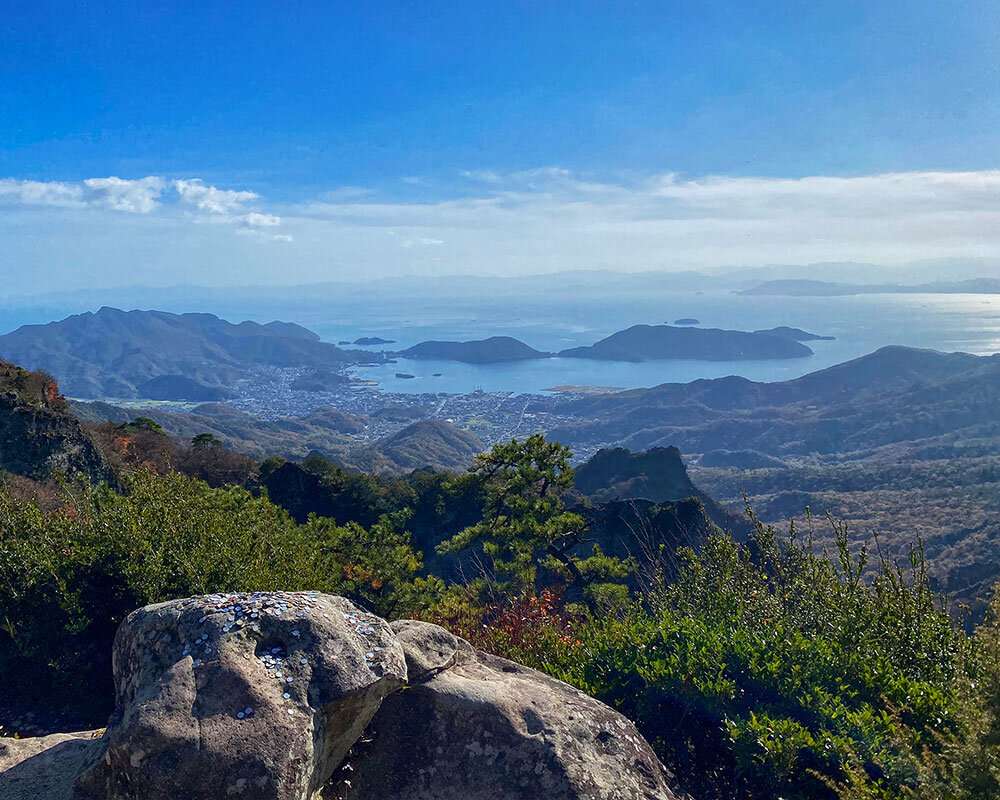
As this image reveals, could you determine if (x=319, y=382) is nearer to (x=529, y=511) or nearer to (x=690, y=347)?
(x=690, y=347)

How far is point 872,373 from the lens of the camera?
422 feet

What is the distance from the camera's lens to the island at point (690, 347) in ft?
587

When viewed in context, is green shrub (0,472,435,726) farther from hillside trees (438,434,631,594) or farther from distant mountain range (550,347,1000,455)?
distant mountain range (550,347,1000,455)

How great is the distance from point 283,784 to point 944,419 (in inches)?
4450

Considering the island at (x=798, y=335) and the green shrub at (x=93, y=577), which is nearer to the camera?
the green shrub at (x=93, y=577)

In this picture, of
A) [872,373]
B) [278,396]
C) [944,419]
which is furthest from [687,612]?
[278,396]

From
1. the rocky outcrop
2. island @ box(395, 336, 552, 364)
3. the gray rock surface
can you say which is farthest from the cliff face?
island @ box(395, 336, 552, 364)

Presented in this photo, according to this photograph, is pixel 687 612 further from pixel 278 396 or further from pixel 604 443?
pixel 278 396

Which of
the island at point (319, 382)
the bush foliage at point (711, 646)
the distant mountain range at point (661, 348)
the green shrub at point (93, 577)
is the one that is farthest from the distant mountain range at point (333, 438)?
the distant mountain range at point (661, 348)

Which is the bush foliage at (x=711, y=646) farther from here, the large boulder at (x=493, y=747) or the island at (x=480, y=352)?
the island at (x=480, y=352)

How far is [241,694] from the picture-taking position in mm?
4258

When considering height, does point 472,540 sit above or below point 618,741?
below

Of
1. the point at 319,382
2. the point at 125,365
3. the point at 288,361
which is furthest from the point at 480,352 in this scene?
the point at 125,365

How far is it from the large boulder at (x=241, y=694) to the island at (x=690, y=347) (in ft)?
588
